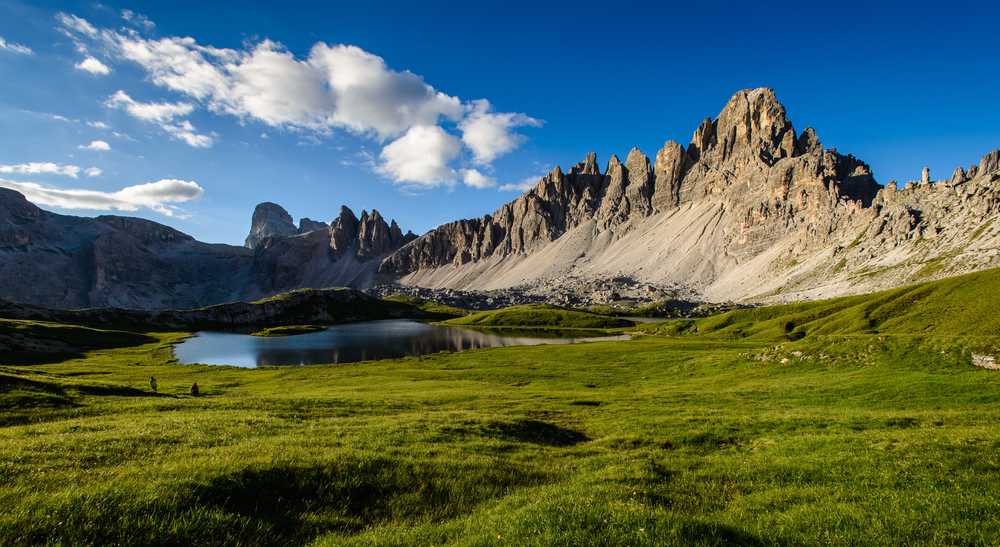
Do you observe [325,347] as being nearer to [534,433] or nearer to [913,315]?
[534,433]

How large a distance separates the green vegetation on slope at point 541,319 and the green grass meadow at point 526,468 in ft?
383

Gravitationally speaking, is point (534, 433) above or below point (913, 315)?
below

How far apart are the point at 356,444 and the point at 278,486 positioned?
409 centimetres

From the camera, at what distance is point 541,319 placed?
518ft

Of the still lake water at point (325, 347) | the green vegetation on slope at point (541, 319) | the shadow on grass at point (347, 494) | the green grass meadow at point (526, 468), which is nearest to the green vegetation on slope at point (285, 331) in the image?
the still lake water at point (325, 347)

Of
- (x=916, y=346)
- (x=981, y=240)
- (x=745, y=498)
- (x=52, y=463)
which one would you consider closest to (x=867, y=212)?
(x=981, y=240)

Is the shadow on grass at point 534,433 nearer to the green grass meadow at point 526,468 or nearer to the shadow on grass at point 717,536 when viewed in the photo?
the green grass meadow at point 526,468

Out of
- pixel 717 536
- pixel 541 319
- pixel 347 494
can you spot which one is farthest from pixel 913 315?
pixel 541 319

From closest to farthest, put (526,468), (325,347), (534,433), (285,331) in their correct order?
(526,468), (534,433), (325,347), (285,331)

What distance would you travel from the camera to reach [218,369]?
65.4 m

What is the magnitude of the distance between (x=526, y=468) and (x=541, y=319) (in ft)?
482

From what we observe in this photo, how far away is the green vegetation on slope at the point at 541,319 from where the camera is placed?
144 m

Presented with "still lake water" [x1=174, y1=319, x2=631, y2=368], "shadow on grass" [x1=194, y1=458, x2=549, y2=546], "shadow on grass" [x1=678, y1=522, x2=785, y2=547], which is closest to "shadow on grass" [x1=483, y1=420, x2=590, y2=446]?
"shadow on grass" [x1=194, y1=458, x2=549, y2=546]

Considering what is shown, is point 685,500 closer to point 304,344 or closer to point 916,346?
point 916,346
